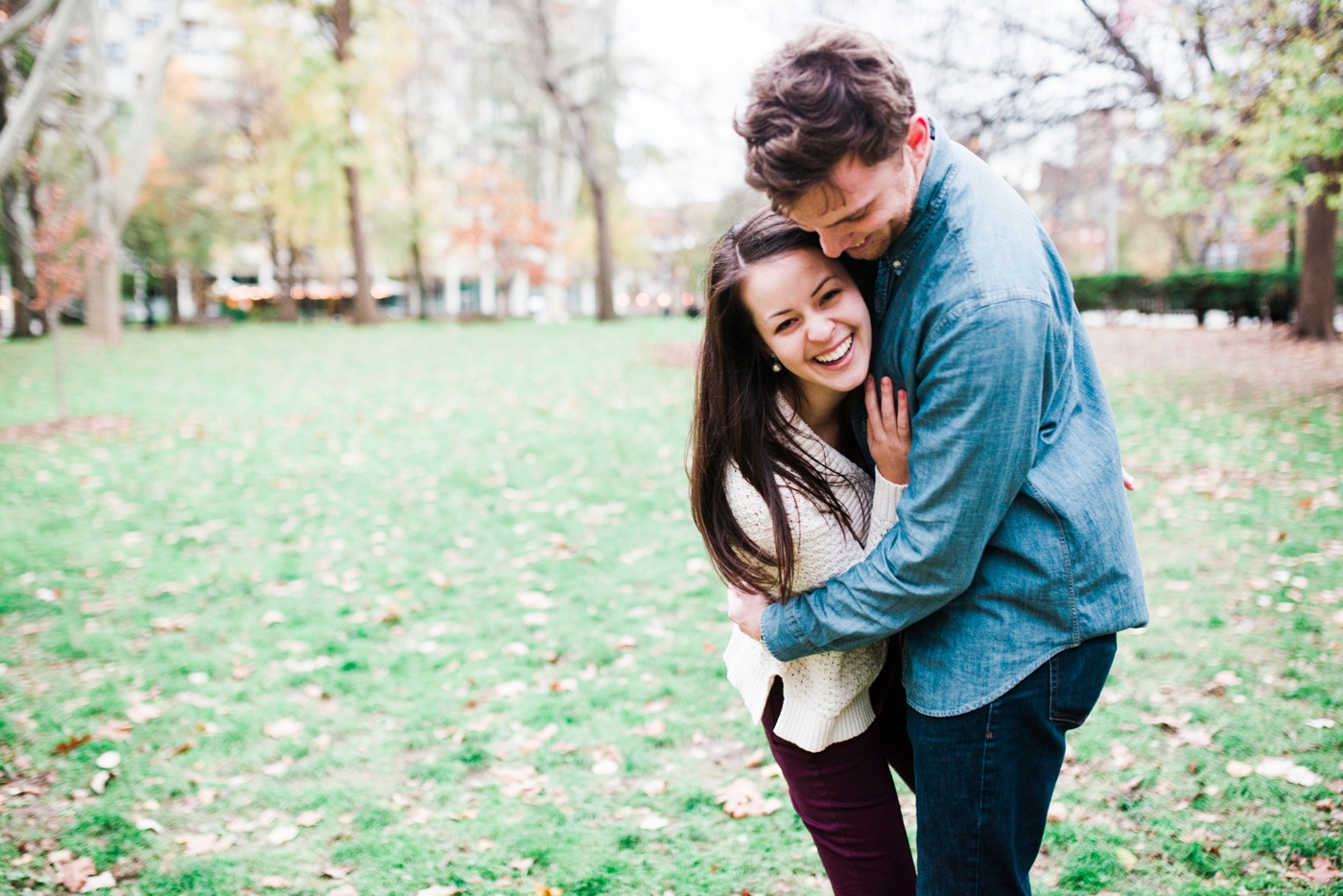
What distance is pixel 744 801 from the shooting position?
145 inches

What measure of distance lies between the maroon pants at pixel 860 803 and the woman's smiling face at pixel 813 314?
685 millimetres

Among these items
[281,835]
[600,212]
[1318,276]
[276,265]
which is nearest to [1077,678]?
[281,835]

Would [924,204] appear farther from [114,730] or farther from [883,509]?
[114,730]

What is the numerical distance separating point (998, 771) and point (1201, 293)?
2947 centimetres

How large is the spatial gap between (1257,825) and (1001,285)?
2.86 metres

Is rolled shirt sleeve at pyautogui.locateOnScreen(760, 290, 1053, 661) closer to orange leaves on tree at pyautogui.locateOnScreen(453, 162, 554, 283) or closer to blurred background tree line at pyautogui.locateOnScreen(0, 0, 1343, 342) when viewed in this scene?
blurred background tree line at pyautogui.locateOnScreen(0, 0, 1343, 342)

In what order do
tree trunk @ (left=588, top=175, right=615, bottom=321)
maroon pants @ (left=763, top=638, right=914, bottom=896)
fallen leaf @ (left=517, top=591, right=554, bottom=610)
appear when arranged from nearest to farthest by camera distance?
maroon pants @ (left=763, top=638, right=914, bottom=896) < fallen leaf @ (left=517, top=591, right=554, bottom=610) < tree trunk @ (left=588, top=175, right=615, bottom=321)

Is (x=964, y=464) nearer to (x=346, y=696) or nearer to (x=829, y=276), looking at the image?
(x=829, y=276)

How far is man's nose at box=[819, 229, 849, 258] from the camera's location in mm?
1685

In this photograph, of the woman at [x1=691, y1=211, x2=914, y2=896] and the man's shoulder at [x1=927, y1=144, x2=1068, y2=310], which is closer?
the man's shoulder at [x1=927, y1=144, x2=1068, y2=310]

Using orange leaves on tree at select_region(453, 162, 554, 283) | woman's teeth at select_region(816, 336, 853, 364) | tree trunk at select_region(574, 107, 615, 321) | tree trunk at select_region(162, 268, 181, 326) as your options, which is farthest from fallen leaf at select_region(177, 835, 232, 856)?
tree trunk at select_region(162, 268, 181, 326)

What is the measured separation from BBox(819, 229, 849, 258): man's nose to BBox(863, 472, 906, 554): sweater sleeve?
1.55ft

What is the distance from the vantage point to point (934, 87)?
14711 mm

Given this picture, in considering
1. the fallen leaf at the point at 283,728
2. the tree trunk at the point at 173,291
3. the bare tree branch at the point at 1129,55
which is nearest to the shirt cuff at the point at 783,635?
the fallen leaf at the point at 283,728
